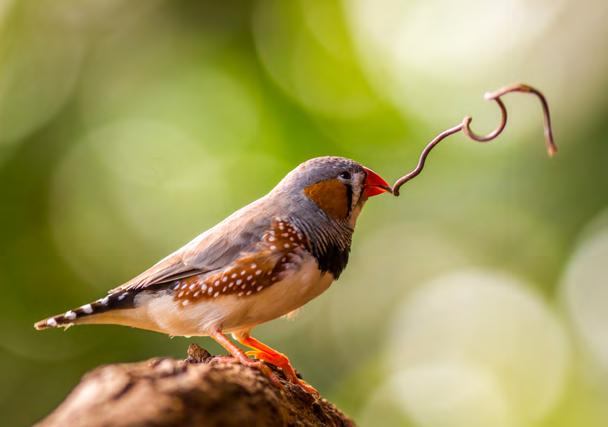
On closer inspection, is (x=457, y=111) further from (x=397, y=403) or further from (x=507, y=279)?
(x=397, y=403)

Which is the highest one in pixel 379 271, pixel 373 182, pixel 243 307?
pixel 373 182

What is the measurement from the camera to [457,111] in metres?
9.71

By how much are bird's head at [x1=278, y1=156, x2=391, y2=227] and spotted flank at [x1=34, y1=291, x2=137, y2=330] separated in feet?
3.68

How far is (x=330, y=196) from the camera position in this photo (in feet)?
15.6

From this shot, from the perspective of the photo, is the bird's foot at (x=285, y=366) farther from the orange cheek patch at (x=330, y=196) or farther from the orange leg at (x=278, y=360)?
the orange cheek patch at (x=330, y=196)

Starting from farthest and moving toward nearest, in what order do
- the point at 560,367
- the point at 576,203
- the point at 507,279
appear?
the point at 507,279 < the point at 560,367 < the point at 576,203

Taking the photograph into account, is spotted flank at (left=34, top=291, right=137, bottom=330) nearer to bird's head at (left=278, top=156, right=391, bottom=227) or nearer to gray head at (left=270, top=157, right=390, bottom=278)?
gray head at (left=270, top=157, right=390, bottom=278)

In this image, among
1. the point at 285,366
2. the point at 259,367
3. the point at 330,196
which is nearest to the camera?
the point at 259,367

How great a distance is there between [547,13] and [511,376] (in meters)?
4.49

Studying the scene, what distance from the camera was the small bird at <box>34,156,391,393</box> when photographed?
14.0 ft

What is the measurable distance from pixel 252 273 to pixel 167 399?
1.48m

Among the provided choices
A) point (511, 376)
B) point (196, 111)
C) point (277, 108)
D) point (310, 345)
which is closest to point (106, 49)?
point (196, 111)

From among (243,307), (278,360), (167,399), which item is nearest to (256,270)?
(243,307)

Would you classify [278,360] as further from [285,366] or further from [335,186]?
[335,186]
